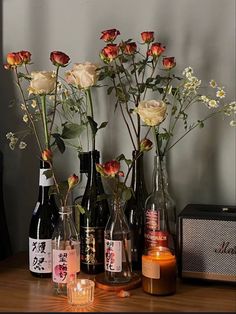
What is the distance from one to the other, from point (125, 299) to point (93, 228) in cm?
22

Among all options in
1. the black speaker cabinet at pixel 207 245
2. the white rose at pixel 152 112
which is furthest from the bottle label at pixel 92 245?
the white rose at pixel 152 112

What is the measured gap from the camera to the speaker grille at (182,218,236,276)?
1.11 meters

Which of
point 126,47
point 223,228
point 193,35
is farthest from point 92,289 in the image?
point 193,35

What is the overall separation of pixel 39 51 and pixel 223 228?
768 millimetres

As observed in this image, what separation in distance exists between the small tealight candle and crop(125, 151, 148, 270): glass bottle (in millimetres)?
207

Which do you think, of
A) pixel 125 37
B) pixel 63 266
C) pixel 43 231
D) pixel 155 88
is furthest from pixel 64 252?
pixel 125 37

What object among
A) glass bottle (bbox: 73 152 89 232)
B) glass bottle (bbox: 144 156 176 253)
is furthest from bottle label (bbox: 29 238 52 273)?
glass bottle (bbox: 144 156 176 253)

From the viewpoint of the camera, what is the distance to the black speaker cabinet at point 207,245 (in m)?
1.11

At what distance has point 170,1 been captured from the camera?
1.33 meters

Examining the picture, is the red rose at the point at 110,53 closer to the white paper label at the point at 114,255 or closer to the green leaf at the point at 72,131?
the green leaf at the point at 72,131

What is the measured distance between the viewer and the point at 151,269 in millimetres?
1088

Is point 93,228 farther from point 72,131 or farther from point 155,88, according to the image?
point 155,88

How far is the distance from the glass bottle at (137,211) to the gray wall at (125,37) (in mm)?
74

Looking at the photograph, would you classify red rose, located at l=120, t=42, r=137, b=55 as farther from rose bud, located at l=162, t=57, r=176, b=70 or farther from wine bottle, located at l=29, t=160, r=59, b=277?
wine bottle, located at l=29, t=160, r=59, b=277
